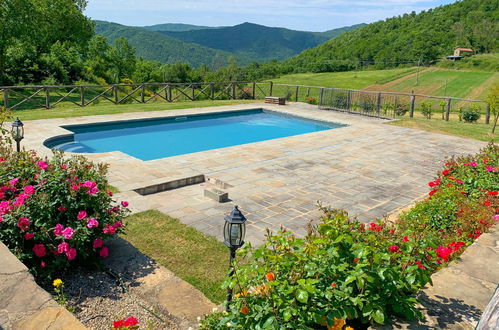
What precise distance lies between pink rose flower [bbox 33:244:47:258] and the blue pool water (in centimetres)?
708

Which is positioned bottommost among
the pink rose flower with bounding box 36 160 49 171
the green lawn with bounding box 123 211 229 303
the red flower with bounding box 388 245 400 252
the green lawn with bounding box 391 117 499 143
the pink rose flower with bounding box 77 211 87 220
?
the green lawn with bounding box 123 211 229 303

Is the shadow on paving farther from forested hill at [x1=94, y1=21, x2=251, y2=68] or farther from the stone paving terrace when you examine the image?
forested hill at [x1=94, y1=21, x2=251, y2=68]

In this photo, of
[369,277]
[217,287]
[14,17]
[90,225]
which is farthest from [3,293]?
[14,17]

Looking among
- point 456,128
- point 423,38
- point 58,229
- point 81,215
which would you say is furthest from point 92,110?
point 423,38

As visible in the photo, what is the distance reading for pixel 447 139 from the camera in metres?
11.8

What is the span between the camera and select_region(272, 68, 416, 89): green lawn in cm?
5644

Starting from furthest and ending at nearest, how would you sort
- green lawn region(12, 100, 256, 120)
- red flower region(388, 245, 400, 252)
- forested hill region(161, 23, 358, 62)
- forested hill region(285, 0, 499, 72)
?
forested hill region(161, 23, 358, 62) < forested hill region(285, 0, 499, 72) < green lawn region(12, 100, 256, 120) < red flower region(388, 245, 400, 252)

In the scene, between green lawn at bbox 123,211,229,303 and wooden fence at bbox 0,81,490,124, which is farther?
wooden fence at bbox 0,81,490,124

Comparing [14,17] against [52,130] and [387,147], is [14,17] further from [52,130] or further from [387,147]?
[387,147]

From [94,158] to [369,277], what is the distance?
24.0ft

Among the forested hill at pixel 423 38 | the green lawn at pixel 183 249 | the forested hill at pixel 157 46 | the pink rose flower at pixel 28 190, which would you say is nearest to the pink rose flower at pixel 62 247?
the pink rose flower at pixel 28 190

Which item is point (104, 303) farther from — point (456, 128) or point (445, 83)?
point (445, 83)

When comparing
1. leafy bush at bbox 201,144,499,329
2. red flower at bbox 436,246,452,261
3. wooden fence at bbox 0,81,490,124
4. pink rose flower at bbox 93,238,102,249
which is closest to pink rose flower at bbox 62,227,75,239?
pink rose flower at bbox 93,238,102,249

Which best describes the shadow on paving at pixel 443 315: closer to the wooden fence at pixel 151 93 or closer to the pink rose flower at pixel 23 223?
the pink rose flower at pixel 23 223
